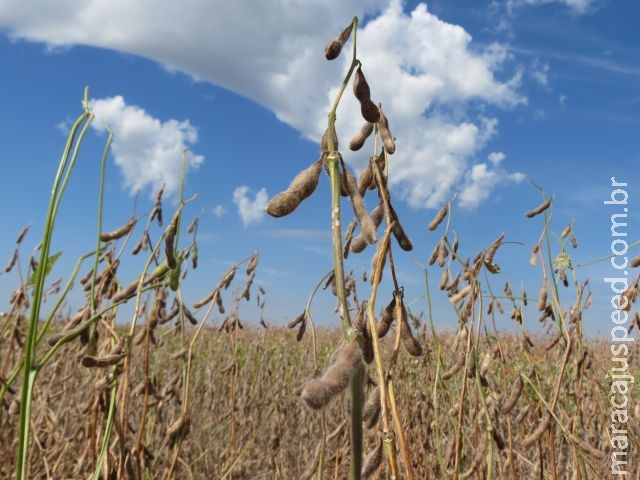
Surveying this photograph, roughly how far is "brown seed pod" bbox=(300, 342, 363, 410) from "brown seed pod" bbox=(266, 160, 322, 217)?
6.3 inches

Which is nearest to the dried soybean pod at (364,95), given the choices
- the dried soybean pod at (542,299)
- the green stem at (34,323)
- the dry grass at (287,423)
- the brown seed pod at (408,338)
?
the brown seed pod at (408,338)

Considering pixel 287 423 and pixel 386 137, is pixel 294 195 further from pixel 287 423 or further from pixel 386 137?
pixel 287 423

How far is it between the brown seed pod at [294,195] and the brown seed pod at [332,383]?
16cm

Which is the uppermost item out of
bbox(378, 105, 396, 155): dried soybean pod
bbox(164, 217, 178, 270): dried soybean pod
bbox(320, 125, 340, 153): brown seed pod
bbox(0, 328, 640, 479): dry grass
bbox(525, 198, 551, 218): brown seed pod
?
bbox(525, 198, 551, 218): brown seed pod

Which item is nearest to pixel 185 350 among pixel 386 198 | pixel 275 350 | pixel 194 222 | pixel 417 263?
pixel 194 222

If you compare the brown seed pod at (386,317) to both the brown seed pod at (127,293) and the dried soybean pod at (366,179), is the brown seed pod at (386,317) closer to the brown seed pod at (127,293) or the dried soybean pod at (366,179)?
the dried soybean pod at (366,179)

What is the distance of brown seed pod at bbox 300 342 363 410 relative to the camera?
19.1 inches

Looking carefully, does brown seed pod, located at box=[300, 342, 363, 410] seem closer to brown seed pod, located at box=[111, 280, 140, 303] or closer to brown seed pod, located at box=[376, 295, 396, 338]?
brown seed pod, located at box=[376, 295, 396, 338]

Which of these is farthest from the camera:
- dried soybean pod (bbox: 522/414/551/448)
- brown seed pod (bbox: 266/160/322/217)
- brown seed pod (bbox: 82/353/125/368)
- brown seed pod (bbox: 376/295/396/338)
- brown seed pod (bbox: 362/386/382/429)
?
dried soybean pod (bbox: 522/414/551/448)

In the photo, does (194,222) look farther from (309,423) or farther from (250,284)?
(309,423)

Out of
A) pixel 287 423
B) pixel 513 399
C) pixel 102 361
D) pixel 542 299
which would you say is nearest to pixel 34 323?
pixel 102 361

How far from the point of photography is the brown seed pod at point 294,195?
59 centimetres

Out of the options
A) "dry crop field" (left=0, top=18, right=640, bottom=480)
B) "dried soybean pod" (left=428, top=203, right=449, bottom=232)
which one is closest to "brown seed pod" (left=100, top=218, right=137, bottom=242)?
"dry crop field" (left=0, top=18, right=640, bottom=480)

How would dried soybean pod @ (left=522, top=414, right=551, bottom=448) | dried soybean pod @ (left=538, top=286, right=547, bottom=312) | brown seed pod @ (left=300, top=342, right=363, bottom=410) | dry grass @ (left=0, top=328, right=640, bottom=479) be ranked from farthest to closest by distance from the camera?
dried soybean pod @ (left=538, top=286, right=547, bottom=312) → dry grass @ (left=0, top=328, right=640, bottom=479) → dried soybean pod @ (left=522, top=414, right=551, bottom=448) → brown seed pod @ (left=300, top=342, right=363, bottom=410)
